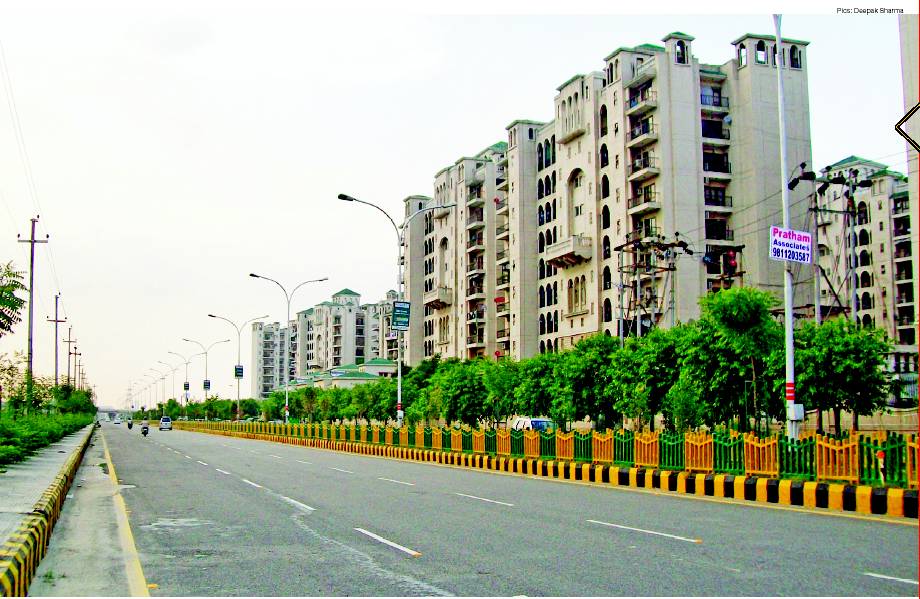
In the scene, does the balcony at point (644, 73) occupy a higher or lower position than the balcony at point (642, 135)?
higher

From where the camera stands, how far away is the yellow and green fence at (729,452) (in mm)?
16297

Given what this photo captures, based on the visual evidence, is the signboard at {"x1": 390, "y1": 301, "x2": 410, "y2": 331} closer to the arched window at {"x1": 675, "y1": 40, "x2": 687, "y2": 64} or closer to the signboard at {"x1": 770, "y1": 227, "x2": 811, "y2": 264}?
the signboard at {"x1": 770, "y1": 227, "x2": 811, "y2": 264}

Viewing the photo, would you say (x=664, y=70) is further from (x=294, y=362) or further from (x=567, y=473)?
(x=294, y=362)

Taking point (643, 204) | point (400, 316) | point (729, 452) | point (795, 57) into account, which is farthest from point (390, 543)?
point (795, 57)

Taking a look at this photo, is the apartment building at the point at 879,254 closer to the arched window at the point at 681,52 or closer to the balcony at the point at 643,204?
the arched window at the point at 681,52

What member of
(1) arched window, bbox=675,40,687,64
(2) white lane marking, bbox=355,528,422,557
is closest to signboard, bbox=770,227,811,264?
(2) white lane marking, bbox=355,528,422,557

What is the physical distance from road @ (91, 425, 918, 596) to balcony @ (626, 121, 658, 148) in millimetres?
49760

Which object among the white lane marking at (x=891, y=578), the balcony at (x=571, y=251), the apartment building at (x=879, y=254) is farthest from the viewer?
the apartment building at (x=879, y=254)

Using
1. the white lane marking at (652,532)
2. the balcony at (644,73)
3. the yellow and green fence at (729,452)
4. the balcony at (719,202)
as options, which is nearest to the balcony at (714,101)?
the balcony at (644,73)

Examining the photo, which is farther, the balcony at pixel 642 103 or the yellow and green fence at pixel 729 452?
the balcony at pixel 642 103

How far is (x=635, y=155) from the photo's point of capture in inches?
2734

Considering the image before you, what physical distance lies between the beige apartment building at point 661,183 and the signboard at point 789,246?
36.5 meters

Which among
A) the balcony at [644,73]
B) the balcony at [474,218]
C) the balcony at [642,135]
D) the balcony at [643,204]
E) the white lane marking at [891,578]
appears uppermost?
the balcony at [644,73]

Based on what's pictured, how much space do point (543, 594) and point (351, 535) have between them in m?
4.99
